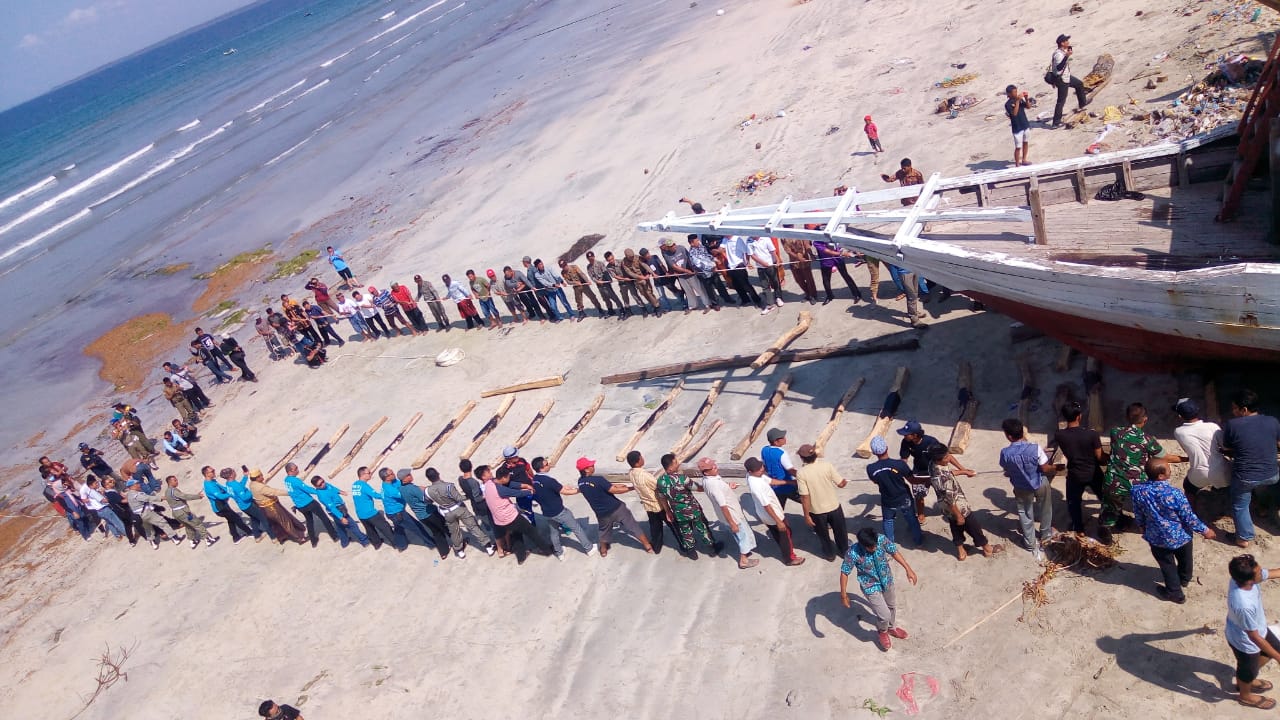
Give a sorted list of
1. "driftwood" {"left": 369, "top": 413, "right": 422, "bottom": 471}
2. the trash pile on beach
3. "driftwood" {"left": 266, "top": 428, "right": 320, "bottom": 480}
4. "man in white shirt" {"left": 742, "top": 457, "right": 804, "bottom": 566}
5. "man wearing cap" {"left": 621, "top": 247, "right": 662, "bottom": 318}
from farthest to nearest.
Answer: the trash pile on beach, "driftwood" {"left": 266, "top": 428, "right": 320, "bottom": 480}, "man wearing cap" {"left": 621, "top": 247, "right": 662, "bottom": 318}, "driftwood" {"left": 369, "top": 413, "right": 422, "bottom": 471}, "man in white shirt" {"left": 742, "top": 457, "right": 804, "bottom": 566}

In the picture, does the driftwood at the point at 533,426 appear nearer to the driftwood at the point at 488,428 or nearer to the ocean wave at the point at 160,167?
the driftwood at the point at 488,428

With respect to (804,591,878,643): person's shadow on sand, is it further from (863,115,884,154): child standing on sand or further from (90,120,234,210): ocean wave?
(90,120,234,210): ocean wave

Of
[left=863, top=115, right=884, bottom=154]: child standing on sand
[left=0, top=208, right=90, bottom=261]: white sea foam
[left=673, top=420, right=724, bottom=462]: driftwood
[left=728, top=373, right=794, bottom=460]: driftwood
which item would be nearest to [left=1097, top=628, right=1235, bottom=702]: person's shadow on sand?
[left=728, top=373, right=794, bottom=460]: driftwood

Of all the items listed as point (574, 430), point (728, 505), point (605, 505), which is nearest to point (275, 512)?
point (574, 430)

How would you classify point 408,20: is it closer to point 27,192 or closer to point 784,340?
point 27,192

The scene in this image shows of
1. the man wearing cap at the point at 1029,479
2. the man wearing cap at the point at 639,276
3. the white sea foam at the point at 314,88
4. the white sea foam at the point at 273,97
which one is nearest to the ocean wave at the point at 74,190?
the white sea foam at the point at 273,97

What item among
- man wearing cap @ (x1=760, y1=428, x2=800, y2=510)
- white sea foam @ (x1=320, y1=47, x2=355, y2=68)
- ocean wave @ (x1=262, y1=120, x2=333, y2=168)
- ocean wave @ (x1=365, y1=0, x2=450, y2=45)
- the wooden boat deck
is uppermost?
ocean wave @ (x1=365, y1=0, x2=450, y2=45)
